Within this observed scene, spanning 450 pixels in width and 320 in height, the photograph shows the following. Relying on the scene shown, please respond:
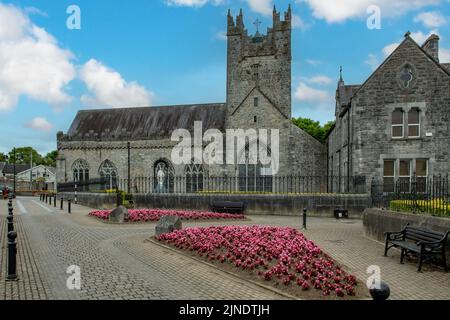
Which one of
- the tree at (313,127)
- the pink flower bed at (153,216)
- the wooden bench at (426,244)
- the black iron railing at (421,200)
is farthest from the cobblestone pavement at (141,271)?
the tree at (313,127)

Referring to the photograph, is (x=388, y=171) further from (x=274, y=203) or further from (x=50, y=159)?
(x=50, y=159)

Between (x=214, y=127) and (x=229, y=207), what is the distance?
17834mm

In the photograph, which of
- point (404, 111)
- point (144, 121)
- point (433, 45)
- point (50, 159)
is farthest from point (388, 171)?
point (50, 159)

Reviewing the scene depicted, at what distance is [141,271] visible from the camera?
9195 mm

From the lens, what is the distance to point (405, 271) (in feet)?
30.8

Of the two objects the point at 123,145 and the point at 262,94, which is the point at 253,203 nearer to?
the point at 262,94

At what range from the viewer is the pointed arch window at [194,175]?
3990 cm

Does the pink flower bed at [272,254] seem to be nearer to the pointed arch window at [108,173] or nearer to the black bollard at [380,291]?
the black bollard at [380,291]

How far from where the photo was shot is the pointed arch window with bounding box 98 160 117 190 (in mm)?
42875

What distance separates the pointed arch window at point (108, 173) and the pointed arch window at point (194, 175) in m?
8.54

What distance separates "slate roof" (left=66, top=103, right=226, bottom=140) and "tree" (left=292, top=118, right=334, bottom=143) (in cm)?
2696

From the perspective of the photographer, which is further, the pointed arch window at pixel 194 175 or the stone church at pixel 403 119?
the pointed arch window at pixel 194 175

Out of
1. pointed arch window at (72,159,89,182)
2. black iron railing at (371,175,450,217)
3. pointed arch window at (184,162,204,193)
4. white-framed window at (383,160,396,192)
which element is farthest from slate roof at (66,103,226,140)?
black iron railing at (371,175,450,217)
